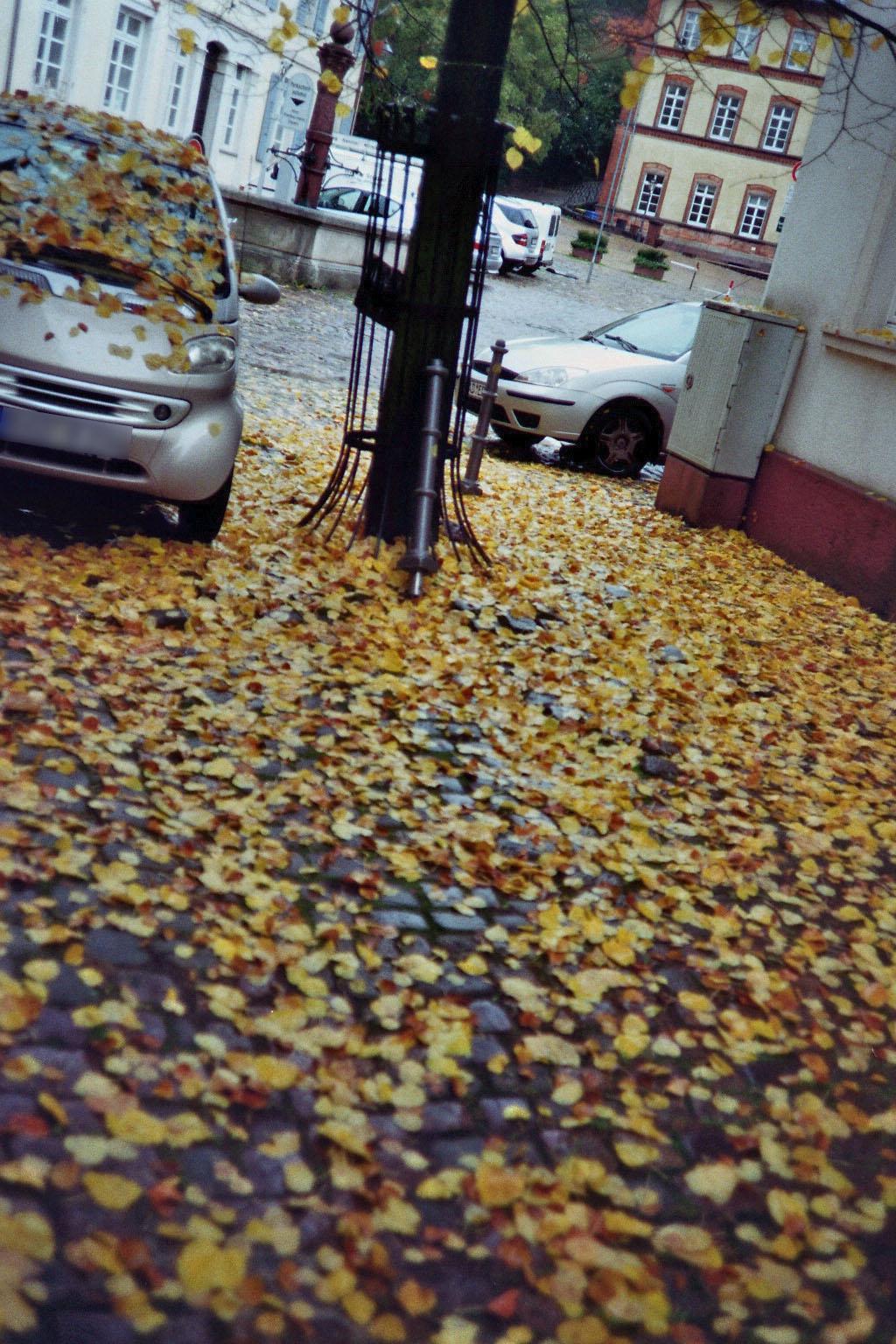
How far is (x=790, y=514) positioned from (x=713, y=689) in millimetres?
3768

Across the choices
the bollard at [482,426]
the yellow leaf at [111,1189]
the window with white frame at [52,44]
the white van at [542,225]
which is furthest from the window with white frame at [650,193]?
the yellow leaf at [111,1189]

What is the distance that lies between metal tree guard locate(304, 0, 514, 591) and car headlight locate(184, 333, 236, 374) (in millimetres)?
729

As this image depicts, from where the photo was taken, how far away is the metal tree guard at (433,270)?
7.14 m

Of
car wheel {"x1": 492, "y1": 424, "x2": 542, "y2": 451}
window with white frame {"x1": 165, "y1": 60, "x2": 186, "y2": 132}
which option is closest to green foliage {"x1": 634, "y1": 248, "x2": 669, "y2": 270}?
window with white frame {"x1": 165, "y1": 60, "x2": 186, "y2": 132}

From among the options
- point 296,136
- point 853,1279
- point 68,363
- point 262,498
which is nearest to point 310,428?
point 262,498

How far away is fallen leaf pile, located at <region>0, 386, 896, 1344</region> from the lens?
→ 109 inches

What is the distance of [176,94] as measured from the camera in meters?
30.5

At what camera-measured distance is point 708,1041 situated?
3840 mm

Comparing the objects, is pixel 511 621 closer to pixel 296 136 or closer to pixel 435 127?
pixel 435 127

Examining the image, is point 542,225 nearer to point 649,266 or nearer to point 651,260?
point 649,266

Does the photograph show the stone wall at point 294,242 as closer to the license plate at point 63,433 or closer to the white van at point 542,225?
the white van at point 542,225

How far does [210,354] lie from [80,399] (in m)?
0.78

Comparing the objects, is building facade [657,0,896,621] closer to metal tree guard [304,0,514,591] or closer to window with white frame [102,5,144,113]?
metal tree guard [304,0,514,591]

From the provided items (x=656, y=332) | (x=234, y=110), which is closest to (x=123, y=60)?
(x=234, y=110)
